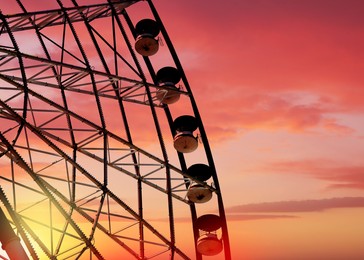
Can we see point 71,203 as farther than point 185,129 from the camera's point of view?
No

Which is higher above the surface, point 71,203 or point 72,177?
point 72,177

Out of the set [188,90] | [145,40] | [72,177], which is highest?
[145,40]

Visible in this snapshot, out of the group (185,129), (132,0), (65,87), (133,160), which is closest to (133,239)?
(133,160)

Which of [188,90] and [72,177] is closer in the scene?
[72,177]

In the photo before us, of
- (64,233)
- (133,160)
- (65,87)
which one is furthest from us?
(133,160)

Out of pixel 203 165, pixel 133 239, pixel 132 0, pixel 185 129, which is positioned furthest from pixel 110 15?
pixel 133 239

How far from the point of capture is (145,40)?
23.5m

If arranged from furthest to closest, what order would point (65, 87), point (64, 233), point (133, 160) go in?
1. point (133, 160)
2. point (65, 87)
3. point (64, 233)

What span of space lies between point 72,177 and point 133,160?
2.69 m

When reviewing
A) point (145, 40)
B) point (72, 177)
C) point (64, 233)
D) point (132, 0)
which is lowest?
point (64, 233)

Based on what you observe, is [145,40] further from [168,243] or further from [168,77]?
[168,243]

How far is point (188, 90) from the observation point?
24.0 metres

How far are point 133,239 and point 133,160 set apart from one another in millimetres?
3344

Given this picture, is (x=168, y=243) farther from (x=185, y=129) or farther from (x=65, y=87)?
(x=65, y=87)
